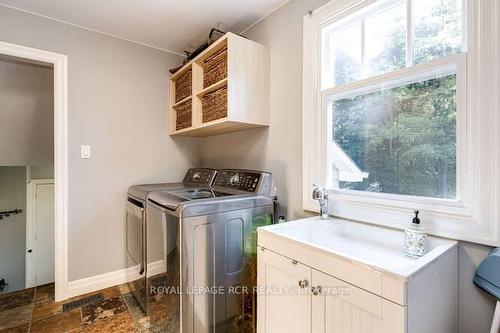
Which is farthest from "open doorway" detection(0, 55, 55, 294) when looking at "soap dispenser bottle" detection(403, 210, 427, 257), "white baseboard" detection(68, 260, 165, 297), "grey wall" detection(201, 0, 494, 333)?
"soap dispenser bottle" detection(403, 210, 427, 257)

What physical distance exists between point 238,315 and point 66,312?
53.0 inches

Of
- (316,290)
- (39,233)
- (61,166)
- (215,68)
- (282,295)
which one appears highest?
(215,68)

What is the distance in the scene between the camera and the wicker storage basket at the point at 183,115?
219 cm

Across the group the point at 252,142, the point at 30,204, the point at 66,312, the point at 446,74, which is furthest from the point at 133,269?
the point at 446,74

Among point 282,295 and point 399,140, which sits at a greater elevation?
point 399,140

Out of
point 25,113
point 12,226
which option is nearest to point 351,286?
point 25,113

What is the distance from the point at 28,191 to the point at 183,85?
8.11 feet

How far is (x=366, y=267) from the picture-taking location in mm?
816

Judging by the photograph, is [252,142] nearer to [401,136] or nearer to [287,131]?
[287,131]

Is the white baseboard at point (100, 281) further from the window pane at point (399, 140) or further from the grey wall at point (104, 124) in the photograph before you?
the window pane at point (399, 140)

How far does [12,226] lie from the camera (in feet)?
10.2

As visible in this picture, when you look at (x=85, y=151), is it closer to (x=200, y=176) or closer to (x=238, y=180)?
(x=200, y=176)

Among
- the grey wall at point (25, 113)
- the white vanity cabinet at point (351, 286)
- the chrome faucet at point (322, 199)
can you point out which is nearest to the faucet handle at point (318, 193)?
the chrome faucet at point (322, 199)

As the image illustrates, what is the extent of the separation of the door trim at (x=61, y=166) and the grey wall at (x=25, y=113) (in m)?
0.57
